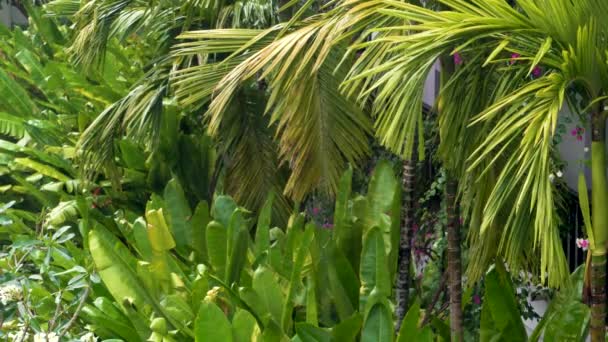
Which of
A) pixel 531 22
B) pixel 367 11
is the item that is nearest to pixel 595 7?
pixel 531 22

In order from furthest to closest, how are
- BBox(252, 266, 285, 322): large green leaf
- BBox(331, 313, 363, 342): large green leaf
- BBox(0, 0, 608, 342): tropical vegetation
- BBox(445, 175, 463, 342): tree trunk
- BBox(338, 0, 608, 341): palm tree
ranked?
1. BBox(445, 175, 463, 342): tree trunk
2. BBox(252, 266, 285, 322): large green leaf
3. BBox(331, 313, 363, 342): large green leaf
4. BBox(0, 0, 608, 342): tropical vegetation
5. BBox(338, 0, 608, 341): palm tree

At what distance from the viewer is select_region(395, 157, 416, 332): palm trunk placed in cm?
447

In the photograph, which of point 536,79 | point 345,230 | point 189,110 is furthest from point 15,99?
point 536,79

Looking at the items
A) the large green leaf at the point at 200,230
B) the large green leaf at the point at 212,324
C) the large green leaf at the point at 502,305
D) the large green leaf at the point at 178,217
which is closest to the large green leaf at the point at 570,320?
the large green leaf at the point at 502,305

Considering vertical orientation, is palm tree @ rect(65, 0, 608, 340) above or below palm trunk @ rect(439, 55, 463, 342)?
above

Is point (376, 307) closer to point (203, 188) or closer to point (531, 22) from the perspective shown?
point (531, 22)

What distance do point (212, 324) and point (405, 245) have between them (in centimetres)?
157

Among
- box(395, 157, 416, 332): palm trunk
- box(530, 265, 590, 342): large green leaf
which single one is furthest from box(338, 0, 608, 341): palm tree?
box(395, 157, 416, 332): palm trunk

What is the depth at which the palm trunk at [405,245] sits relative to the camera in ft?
14.7

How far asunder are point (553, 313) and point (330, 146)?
50.3 inches

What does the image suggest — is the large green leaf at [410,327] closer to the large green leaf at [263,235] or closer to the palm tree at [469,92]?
the palm tree at [469,92]

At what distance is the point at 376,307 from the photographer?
343 cm

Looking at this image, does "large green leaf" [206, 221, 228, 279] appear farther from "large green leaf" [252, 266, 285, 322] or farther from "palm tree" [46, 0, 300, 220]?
"palm tree" [46, 0, 300, 220]

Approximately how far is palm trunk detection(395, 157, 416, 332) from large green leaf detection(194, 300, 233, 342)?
4.61ft
